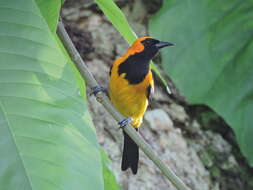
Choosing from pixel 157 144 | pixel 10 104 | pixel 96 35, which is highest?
pixel 96 35

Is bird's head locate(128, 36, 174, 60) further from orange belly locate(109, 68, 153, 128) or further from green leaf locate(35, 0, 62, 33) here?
green leaf locate(35, 0, 62, 33)

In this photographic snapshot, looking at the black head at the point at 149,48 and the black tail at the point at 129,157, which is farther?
the black head at the point at 149,48

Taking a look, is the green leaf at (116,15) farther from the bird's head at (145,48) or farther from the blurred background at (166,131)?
the bird's head at (145,48)

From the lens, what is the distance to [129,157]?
2.15 m

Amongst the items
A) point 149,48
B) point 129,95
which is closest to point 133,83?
point 129,95

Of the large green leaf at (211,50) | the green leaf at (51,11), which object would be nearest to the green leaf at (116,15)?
the green leaf at (51,11)

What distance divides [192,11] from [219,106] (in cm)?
46

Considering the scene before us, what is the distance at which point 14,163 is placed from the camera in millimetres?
515

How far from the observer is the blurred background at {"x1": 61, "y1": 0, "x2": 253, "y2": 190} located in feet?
7.54

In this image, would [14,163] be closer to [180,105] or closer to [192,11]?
[192,11]

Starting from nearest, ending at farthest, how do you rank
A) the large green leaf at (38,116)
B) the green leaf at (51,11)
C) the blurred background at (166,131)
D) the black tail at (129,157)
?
the large green leaf at (38,116) → the green leaf at (51,11) → the black tail at (129,157) → the blurred background at (166,131)

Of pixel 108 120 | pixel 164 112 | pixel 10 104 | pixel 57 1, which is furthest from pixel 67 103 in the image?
pixel 164 112

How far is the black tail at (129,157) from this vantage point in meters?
2.05

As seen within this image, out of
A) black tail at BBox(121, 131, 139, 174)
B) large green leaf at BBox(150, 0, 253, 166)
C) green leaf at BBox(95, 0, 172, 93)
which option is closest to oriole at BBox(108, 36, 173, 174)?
black tail at BBox(121, 131, 139, 174)
